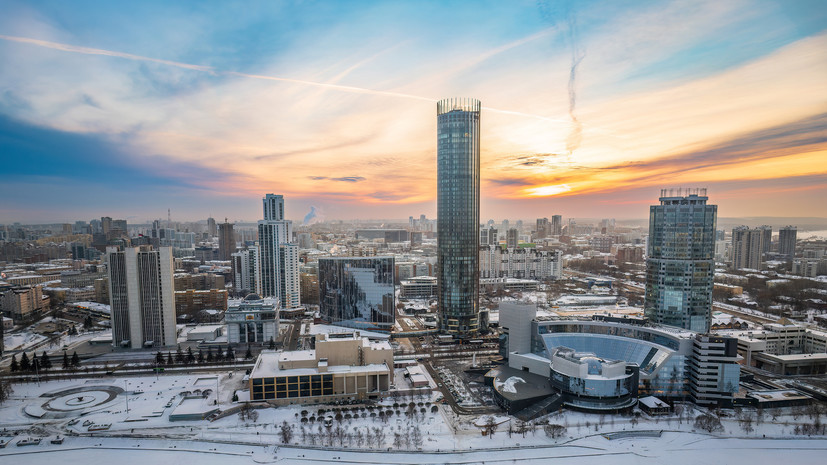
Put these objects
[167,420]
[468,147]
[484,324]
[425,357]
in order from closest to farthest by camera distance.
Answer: [167,420]
[425,357]
[468,147]
[484,324]

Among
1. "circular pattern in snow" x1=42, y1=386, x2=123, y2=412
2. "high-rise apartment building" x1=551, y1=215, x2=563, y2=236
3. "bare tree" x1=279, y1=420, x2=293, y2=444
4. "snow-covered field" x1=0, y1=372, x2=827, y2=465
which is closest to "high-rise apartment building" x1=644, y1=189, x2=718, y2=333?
"snow-covered field" x1=0, y1=372, x2=827, y2=465

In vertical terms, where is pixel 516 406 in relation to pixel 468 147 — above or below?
below

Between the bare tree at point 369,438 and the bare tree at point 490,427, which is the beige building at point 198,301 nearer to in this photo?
the bare tree at point 369,438

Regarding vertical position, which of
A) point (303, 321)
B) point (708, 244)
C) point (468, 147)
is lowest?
point (303, 321)

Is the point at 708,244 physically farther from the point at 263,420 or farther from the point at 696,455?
the point at 263,420

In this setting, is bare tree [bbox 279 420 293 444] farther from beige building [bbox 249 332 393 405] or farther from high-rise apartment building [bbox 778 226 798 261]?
high-rise apartment building [bbox 778 226 798 261]

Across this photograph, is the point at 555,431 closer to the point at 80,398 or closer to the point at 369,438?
the point at 369,438

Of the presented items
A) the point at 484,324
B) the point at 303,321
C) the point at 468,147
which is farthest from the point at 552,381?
the point at 303,321
